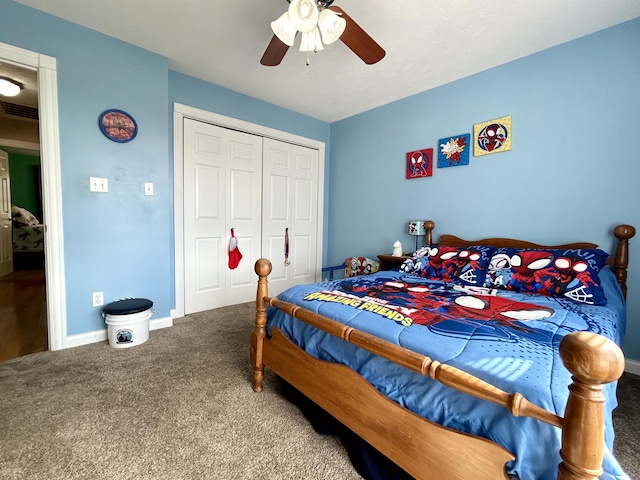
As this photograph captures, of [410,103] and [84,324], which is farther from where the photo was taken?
[410,103]

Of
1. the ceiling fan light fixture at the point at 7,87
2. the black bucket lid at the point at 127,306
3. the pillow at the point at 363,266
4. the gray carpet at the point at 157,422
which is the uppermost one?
the ceiling fan light fixture at the point at 7,87

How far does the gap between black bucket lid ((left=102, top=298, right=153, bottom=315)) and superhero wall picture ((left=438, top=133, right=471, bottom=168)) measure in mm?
3096

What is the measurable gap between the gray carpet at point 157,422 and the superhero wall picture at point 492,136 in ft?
6.51

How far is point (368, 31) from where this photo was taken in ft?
6.95

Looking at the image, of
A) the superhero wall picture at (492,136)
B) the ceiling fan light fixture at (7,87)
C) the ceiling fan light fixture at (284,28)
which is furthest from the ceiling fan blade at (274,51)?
the ceiling fan light fixture at (7,87)

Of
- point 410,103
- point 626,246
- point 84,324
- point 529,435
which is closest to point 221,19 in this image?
point 410,103

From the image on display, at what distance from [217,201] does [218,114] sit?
37.3 inches

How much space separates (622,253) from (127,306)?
12.2 ft

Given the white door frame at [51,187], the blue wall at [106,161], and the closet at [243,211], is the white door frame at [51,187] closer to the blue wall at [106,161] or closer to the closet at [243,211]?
the blue wall at [106,161]

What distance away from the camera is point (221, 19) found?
2.03 metres

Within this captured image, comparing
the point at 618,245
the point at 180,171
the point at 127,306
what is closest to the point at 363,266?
the point at 618,245

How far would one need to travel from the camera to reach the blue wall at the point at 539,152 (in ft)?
6.60

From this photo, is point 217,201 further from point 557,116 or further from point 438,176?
point 557,116

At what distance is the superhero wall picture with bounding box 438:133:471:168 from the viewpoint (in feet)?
9.15
